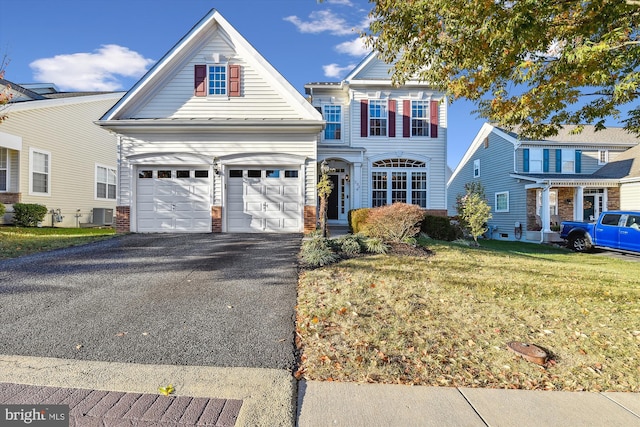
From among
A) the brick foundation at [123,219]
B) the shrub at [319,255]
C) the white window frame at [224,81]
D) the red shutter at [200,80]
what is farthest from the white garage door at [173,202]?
the shrub at [319,255]

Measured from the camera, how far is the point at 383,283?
20.1 ft

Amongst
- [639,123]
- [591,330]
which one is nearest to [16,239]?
[591,330]

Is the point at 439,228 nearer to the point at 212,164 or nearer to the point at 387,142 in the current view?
the point at 387,142

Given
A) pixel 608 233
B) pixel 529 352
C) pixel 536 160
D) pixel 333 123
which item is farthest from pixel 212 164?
pixel 536 160

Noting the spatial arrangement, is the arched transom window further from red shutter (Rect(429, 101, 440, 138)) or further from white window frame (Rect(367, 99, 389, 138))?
red shutter (Rect(429, 101, 440, 138))

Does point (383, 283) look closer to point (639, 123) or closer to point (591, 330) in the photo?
point (591, 330)

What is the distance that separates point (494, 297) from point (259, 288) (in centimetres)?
374

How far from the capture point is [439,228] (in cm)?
1260

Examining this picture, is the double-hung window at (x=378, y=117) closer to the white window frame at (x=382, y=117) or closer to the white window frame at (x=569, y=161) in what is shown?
the white window frame at (x=382, y=117)

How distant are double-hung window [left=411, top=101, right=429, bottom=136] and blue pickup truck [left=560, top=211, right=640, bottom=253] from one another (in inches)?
298

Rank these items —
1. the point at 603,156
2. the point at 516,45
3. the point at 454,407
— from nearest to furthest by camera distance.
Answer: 1. the point at 454,407
2. the point at 516,45
3. the point at 603,156

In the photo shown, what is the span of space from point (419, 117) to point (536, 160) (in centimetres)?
948

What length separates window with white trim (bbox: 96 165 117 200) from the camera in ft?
67.2

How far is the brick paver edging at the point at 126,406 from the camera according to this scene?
2643mm
